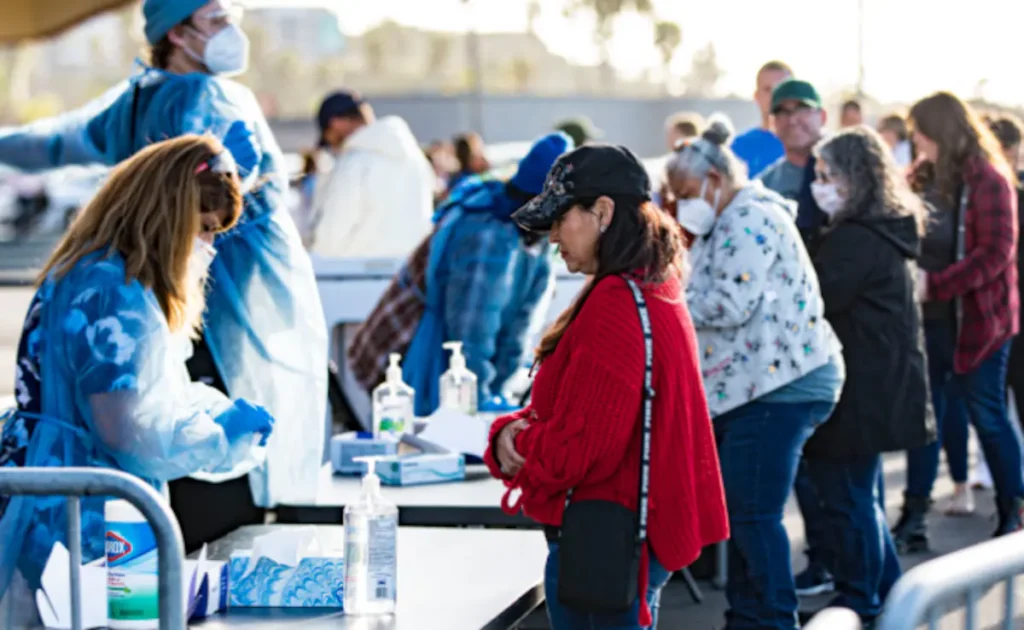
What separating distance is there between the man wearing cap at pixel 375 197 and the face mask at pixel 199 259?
202 inches

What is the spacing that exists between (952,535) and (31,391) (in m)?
4.91

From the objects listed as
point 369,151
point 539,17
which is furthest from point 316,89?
point 369,151

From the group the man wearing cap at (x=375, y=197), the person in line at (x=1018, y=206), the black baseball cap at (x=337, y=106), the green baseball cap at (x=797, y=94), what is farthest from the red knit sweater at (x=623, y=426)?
the black baseball cap at (x=337, y=106)

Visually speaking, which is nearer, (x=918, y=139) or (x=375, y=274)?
(x=918, y=139)

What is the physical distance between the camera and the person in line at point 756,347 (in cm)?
469

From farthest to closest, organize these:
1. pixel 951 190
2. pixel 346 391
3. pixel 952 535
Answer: pixel 346 391 < pixel 952 535 < pixel 951 190

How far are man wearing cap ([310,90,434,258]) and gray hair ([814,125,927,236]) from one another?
3832 millimetres

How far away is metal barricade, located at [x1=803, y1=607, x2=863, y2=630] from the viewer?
172cm

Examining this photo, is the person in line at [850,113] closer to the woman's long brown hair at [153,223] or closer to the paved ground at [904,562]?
the paved ground at [904,562]

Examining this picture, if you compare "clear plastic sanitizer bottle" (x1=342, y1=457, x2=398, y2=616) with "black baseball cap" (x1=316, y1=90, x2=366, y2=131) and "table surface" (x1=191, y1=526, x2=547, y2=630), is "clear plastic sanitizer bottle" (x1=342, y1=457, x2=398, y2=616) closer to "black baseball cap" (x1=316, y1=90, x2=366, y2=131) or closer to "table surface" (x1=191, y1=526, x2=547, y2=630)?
"table surface" (x1=191, y1=526, x2=547, y2=630)

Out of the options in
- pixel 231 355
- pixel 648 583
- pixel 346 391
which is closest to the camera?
pixel 648 583

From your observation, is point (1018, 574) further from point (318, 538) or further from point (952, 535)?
point (952, 535)

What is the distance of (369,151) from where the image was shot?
873cm

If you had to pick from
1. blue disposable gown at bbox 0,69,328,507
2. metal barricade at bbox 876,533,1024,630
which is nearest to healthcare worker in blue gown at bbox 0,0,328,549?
blue disposable gown at bbox 0,69,328,507
